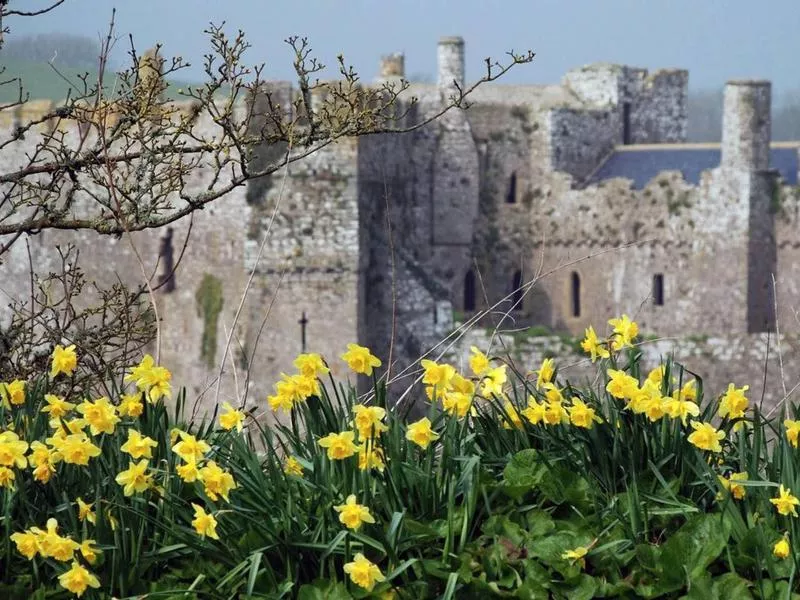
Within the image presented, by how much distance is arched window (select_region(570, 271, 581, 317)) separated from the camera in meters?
40.8

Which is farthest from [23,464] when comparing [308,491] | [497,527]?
[497,527]

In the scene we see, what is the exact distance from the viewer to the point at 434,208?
38.8m

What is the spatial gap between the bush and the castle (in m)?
22.0

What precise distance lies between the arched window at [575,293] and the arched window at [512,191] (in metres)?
1.96

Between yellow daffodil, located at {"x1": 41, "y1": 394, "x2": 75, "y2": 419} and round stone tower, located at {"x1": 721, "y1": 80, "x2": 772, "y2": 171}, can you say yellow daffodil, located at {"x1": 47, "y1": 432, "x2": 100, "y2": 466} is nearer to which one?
yellow daffodil, located at {"x1": 41, "y1": 394, "x2": 75, "y2": 419}

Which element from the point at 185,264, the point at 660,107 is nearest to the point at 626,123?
the point at 660,107

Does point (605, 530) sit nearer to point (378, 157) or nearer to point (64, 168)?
point (64, 168)

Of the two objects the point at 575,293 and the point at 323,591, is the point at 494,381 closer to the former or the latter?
the point at 323,591

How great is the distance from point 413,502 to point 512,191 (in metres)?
33.3

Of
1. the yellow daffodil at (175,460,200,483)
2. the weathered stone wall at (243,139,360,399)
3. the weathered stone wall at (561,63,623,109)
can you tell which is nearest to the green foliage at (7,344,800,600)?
the yellow daffodil at (175,460,200,483)

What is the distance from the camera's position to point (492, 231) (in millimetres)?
40531

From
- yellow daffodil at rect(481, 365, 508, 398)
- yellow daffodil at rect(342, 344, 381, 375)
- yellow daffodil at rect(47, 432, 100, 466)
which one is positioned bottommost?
yellow daffodil at rect(47, 432, 100, 466)

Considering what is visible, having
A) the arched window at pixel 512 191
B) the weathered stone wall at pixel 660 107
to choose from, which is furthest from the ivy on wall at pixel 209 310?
the weathered stone wall at pixel 660 107

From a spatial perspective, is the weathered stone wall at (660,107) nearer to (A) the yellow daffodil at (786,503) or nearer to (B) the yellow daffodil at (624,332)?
(B) the yellow daffodil at (624,332)
